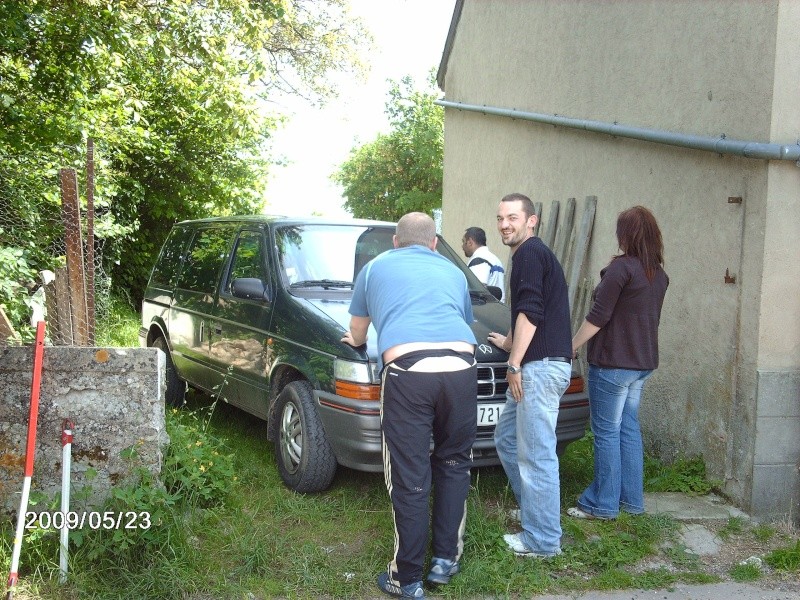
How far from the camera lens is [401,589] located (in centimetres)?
388

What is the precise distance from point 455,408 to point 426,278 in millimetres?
634

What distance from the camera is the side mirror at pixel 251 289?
5.55m

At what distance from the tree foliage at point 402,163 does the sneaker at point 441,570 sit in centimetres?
2678

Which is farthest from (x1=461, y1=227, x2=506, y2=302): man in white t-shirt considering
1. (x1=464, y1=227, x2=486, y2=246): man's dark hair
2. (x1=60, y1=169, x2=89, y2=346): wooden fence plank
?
(x1=60, y1=169, x2=89, y2=346): wooden fence plank

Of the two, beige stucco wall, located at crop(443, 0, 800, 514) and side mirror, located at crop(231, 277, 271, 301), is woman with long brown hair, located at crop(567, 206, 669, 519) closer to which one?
beige stucco wall, located at crop(443, 0, 800, 514)

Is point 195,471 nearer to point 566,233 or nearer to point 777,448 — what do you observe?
point 777,448

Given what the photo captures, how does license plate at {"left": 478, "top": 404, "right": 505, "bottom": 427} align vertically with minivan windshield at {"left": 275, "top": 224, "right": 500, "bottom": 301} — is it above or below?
below

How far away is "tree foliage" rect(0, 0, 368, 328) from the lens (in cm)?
882

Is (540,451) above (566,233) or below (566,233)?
below

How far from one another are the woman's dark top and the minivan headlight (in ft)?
4.24

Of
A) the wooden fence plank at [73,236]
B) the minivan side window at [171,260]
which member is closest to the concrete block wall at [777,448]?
the wooden fence plank at [73,236]

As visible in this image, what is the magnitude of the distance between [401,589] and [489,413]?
4.16ft

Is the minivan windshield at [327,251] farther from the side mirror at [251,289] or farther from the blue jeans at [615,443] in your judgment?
the blue jeans at [615,443]
